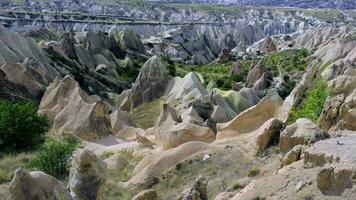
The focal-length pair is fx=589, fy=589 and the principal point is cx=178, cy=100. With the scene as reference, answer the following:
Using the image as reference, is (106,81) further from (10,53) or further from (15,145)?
(15,145)

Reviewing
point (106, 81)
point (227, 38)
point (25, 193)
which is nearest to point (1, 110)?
point (25, 193)

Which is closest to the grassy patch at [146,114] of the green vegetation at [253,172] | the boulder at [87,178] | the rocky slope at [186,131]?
the rocky slope at [186,131]

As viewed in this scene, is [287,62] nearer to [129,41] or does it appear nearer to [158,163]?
[129,41]

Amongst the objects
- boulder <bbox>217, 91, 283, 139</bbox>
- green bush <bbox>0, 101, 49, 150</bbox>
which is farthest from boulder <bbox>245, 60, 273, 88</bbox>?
green bush <bbox>0, 101, 49, 150</bbox>

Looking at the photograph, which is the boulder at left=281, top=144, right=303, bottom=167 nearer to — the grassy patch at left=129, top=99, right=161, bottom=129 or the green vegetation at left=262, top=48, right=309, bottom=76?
the grassy patch at left=129, top=99, right=161, bottom=129

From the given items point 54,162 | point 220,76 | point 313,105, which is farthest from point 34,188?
point 220,76

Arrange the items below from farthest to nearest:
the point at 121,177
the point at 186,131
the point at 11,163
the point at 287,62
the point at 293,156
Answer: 1. the point at 287,62
2. the point at 186,131
3. the point at 11,163
4. the point at 121,177
5. the point at 293,156
